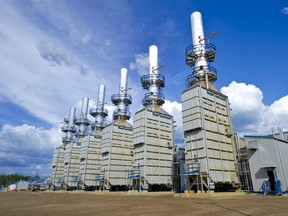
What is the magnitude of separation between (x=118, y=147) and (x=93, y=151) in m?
8.24

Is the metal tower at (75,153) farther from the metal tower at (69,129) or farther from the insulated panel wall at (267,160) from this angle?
the insulated panel wall at (267,160)

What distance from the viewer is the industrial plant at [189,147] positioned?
1947 cm

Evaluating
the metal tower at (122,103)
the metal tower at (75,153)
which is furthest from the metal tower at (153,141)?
the metal tower at (75,153)

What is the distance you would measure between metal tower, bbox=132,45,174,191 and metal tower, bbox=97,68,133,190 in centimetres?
569

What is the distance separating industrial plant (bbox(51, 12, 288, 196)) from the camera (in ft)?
63.9

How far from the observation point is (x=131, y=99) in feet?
119

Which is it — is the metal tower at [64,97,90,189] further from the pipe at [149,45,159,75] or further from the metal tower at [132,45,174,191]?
the pipe at [149,45,159,75]

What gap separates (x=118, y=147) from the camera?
3319 centimetres

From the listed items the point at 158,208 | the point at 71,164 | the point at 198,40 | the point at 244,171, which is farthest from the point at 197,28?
the point at 71,164

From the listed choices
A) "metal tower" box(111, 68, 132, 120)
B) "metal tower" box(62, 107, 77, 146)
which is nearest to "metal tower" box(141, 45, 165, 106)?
"metal tower" box(111, 68, 132, 120)

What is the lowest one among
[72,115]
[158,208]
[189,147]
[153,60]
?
[158,208]

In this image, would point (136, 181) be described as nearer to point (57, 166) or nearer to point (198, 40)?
point (198, 40)

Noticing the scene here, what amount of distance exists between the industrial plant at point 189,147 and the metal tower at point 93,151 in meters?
0.17

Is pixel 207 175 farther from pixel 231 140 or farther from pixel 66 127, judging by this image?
pixel 66 127
